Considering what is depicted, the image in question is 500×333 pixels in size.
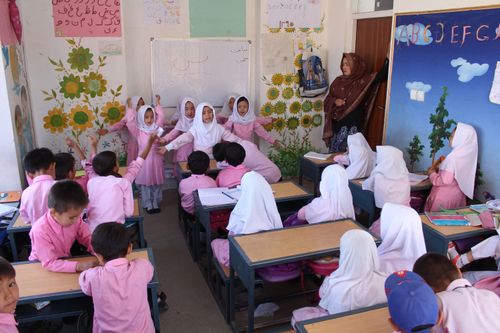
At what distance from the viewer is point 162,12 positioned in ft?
17.7

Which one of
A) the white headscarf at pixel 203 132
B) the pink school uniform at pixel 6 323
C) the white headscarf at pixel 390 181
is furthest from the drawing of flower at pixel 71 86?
the pink school uniform at pixel 6 323

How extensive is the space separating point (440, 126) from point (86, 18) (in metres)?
4.05

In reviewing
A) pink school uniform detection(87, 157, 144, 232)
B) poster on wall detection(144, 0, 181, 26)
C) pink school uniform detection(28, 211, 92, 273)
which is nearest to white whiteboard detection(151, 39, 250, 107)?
poster on wall detection(144, 0, 181, 26)

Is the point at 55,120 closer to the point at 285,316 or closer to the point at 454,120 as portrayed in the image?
the point at 285,316

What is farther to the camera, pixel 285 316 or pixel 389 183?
pixel 389 183

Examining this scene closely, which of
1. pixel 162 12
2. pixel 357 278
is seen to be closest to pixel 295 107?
pixel 162 12

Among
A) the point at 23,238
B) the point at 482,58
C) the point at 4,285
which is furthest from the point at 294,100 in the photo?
the point at 4,285

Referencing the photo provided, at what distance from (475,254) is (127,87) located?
4.23 m

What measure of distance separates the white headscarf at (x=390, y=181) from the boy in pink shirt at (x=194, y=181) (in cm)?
143

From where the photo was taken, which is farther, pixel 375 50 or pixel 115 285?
pixel 375 50

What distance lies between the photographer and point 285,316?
314 centimetres

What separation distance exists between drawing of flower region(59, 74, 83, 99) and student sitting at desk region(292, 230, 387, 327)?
4.15m

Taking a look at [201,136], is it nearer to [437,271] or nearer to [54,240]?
[54,240]

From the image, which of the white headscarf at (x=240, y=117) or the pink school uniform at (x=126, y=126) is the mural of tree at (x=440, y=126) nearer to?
the white headscarf at (x=240, y=117)
